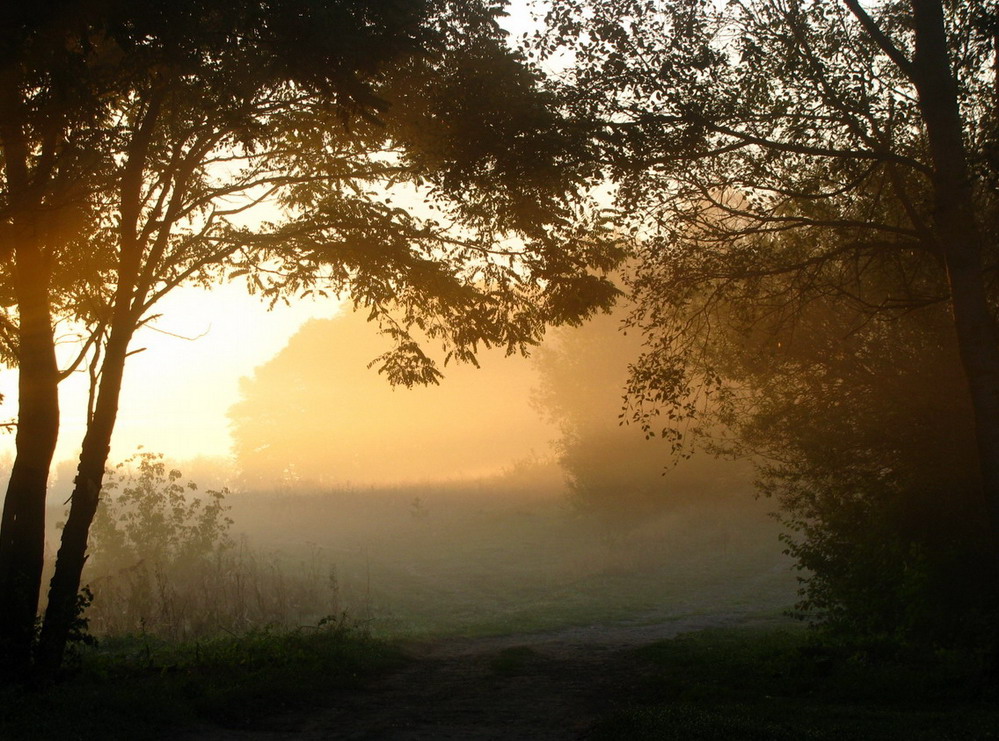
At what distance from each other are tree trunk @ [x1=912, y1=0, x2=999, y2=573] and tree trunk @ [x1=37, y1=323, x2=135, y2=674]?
397 inches

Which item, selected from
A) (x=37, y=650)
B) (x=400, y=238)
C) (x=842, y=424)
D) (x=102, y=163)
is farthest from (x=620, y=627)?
(x=102, y=163)

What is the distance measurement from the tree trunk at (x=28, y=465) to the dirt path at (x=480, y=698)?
113 inches

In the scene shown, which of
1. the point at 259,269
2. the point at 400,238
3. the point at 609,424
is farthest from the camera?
the point at 609,424

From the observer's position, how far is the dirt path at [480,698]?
355 inches

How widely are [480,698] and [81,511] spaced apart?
5.33 m

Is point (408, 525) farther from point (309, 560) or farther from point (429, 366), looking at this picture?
point (429, 366)

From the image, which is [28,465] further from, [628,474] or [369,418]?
[369,418]

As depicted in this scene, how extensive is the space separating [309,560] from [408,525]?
12.0m

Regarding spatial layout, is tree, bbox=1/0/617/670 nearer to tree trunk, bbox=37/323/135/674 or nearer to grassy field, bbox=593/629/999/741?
tree trunk, bbox=37/323/135/674

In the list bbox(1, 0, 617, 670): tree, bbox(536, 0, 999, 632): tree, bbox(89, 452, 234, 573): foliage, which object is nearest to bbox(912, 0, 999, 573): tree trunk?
bbox(536, 0, 999, 632): tree

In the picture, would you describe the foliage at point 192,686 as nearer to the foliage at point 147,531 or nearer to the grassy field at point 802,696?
the grassy field at point 802,696

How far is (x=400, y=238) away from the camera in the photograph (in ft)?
45.3

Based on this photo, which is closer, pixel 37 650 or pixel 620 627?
pixel 37 650

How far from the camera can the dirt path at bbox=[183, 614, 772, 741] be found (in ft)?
29.6
